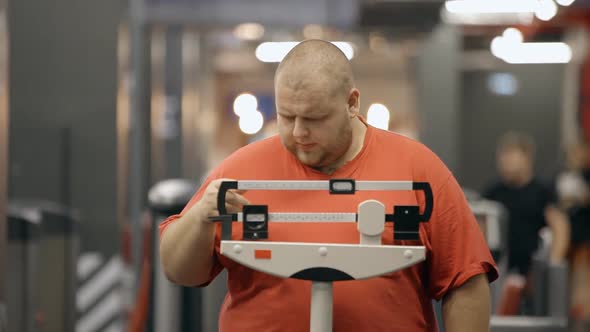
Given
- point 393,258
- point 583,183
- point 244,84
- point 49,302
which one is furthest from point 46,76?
point 244,84

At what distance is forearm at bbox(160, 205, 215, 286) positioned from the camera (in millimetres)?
2539

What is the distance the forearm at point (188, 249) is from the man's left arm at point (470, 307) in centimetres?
60

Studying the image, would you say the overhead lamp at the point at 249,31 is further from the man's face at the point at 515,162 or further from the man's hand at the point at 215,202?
the man's hand at the point at 215,202

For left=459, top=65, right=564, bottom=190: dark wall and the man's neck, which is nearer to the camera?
the man's neck

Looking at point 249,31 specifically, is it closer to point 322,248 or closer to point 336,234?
point 336,234

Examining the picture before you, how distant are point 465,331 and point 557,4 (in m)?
7.67

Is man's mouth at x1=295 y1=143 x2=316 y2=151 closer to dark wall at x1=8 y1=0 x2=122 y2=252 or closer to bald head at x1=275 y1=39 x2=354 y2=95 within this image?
bald head at x1=275 y1=39 x2=354 y2=95

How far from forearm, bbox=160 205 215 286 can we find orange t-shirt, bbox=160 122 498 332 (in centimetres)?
5

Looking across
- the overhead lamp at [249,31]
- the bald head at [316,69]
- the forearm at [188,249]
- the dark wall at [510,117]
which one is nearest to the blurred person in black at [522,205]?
the dark wall at [510,117]

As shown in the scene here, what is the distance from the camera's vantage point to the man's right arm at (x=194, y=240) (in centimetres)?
250

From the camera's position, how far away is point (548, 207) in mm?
7871

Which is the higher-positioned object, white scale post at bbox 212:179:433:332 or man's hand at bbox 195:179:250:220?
man's hand at bbox 195:179:250:220

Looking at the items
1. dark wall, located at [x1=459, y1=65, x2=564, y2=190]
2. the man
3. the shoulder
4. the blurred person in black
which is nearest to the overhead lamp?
dark wall, located at [x1=459, y1=65, x2=564, y2=190]

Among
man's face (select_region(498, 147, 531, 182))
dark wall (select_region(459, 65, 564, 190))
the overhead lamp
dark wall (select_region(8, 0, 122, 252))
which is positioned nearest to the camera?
dark wall (select_region(8, 0, 122, 252))
